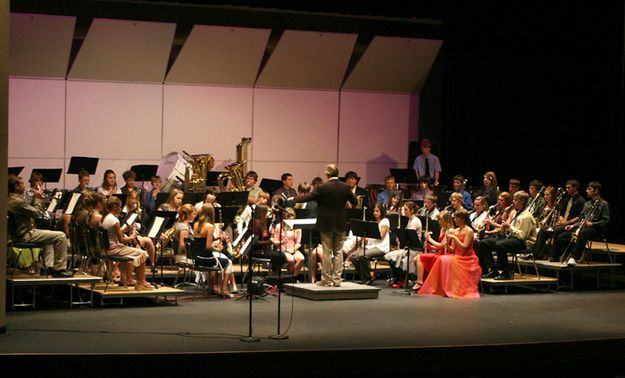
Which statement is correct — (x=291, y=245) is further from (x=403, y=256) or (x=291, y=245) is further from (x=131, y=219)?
(x=131, y=219)

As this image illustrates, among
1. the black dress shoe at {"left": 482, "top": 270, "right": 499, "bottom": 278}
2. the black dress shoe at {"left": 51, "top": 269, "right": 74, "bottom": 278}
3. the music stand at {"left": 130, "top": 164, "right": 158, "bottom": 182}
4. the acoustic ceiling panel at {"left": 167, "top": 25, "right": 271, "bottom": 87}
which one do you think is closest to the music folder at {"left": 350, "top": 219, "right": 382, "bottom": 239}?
the black dress shoe at {"left": 482, "top": 270, "right": 499, "bottom": 278}

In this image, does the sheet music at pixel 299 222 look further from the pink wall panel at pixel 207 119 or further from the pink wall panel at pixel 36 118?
the pink wall panel at pixel 36 118

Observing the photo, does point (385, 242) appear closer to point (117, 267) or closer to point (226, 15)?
point (117, 267)

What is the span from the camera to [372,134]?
17891 mm

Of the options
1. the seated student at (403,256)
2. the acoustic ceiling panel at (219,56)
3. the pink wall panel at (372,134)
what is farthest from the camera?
the pink wall panel at (372,134)

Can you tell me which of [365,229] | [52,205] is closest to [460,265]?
[365,229]

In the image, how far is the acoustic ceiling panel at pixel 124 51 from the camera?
1544 cm

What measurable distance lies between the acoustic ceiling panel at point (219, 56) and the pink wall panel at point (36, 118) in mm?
1993

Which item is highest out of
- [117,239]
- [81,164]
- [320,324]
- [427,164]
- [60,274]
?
[427,164]

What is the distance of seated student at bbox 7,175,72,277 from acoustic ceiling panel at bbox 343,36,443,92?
27.7ft

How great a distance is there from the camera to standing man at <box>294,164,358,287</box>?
1116 cm

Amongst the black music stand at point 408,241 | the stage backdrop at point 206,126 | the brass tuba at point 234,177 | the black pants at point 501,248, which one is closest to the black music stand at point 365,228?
the black music stand at point 408,241

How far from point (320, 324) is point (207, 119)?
26.1 ft

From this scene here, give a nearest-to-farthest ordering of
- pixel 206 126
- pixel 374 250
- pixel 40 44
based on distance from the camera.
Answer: pixel 374 250 < pixel 40 44 < pixel 206 126
